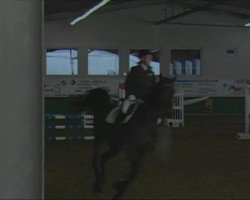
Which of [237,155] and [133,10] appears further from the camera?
[133,10]

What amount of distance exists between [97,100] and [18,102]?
284cm

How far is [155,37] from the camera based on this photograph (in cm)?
2648

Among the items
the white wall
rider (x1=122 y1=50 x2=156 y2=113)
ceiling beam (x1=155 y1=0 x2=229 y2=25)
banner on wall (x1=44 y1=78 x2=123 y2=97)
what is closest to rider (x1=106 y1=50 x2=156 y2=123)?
rider (x1=122 y1=50 x2=156 y2=113)

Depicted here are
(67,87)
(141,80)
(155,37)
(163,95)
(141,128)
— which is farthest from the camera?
(155,37)

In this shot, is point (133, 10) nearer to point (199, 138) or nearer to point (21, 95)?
point (199, 138)

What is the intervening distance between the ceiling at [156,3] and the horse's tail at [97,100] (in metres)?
14.3

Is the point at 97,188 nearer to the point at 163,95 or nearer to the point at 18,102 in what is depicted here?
the point at 163,95

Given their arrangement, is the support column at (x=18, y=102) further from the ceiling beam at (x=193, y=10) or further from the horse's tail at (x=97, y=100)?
the ceiling beam at (x=193, y=10)

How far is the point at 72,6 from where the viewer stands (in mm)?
23312

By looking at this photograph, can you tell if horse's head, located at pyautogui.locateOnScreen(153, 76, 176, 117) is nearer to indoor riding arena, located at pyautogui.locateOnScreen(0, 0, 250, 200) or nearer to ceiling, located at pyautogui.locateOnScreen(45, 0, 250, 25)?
indoor riding arena, located at pyautogui.locateOnScreen(0, 0, 250, 200)

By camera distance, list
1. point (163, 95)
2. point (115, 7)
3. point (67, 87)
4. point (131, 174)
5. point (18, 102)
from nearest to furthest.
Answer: point (18, 102)
point (163, 95)
point (131, 174)
point (115, 7)
point (67, 87)

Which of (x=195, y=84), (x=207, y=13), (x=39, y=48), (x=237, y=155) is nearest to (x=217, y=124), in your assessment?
(x=195, y=84)

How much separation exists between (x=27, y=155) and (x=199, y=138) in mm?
11481

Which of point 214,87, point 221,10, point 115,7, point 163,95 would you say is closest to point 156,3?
point 115,7
